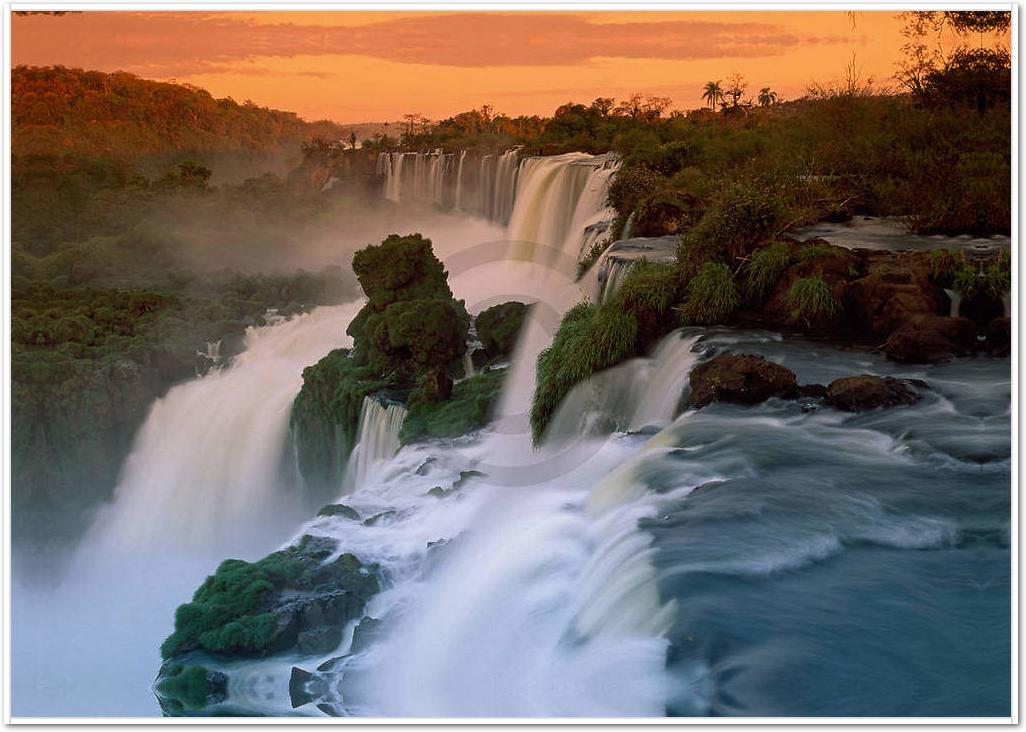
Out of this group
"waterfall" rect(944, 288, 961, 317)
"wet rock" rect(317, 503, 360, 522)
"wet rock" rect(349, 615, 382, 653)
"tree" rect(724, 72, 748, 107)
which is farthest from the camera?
"tree" rect(724, 72, 748, 107)

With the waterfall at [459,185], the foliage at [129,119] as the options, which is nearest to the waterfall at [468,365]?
the waterfall at [459,185]

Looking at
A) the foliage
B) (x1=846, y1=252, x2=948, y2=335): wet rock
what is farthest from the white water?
the foliage

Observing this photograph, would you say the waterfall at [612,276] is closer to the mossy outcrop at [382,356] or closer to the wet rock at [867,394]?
the mossy outcrop at [382,356]

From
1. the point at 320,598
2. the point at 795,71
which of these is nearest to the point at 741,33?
the point at 795,71

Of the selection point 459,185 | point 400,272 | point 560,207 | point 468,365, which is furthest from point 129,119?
point 468,365

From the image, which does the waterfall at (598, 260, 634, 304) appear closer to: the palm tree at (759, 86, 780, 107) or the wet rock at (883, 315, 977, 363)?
the wet rock at (883, 315, 977, 363)

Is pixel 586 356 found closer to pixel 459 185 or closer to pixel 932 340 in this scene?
pixel 932 340

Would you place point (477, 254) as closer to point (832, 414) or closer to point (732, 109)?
point (732, 109)
